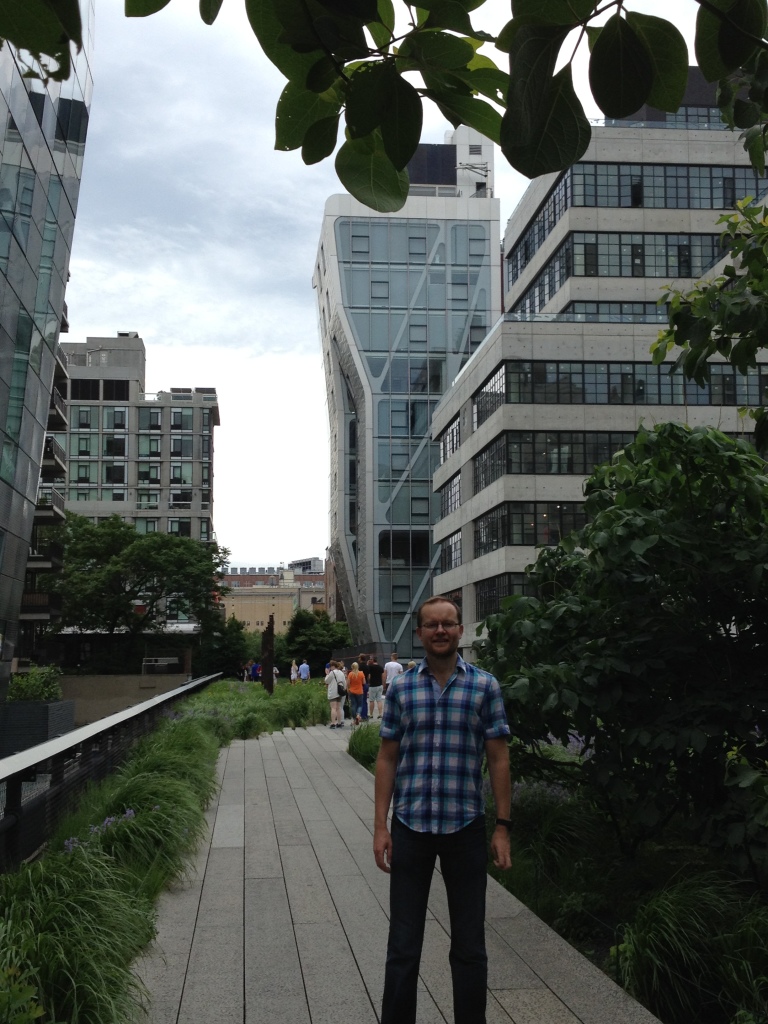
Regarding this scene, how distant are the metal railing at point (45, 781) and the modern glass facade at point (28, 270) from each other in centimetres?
2022

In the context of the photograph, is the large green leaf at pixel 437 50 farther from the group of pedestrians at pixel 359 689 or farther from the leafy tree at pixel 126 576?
the leafy tree at pixel 126 576

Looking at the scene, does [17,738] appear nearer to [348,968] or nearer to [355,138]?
[348,968]

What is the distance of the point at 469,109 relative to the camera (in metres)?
1.96

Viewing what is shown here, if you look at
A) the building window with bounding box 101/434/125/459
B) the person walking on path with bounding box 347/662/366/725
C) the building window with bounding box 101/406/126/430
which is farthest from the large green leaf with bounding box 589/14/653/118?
the building window with bounding box 101/406/126/430

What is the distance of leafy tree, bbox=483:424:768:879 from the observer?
718 centimetres

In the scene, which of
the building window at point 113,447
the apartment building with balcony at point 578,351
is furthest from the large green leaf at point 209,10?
the building window at point 113,447

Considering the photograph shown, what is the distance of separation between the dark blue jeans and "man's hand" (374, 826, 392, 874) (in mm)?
31

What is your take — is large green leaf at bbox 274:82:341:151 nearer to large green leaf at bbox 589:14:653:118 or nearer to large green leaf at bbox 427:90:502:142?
large green leaf at bbox 427:90:502:142

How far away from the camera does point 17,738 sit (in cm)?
3098

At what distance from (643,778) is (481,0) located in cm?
636

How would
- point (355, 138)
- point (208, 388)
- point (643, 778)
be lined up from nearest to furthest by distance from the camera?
point (355, 138), point (643, 778), point (208, 388)

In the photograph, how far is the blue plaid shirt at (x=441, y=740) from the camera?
15.5ft

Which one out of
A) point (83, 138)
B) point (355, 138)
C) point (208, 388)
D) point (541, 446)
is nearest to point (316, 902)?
point (355, 138)

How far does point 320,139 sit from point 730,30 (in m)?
0.71
